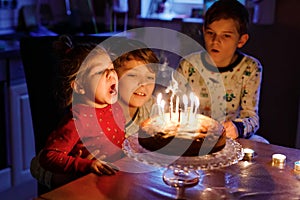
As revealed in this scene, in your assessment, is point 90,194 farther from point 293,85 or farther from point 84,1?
point 84,1

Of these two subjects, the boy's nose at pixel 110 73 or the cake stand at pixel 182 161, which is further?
the boy's nose at pixel 110 73

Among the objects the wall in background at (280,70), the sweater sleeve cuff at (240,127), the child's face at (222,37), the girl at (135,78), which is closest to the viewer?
the girl at (135,78)

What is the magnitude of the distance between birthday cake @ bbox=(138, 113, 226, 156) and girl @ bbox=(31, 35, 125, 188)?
22 centimetres

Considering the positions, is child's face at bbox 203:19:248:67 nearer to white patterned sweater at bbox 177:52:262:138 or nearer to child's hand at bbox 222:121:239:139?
white patterned sweater at bbox 177:52:262:138

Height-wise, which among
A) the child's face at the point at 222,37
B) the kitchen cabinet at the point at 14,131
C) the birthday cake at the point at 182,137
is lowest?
the kitchen cabinet at the point at 14,131

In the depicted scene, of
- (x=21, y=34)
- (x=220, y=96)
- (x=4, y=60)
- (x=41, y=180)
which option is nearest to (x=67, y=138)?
(x=41, y=180)

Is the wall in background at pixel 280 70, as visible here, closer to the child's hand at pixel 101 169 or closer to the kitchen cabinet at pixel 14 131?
the kitchen cabinet at pixel 14 131

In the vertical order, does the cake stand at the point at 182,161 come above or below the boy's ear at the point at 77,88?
below

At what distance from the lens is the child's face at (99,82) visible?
153 cm

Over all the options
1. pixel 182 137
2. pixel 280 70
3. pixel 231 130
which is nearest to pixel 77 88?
pixel 182 137

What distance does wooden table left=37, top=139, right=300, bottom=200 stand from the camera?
4.09ft

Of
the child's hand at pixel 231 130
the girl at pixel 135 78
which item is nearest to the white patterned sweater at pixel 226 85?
the child's hand at pixel 231 130

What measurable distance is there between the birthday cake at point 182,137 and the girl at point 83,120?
223 millimetres

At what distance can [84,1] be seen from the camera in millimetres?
3574
